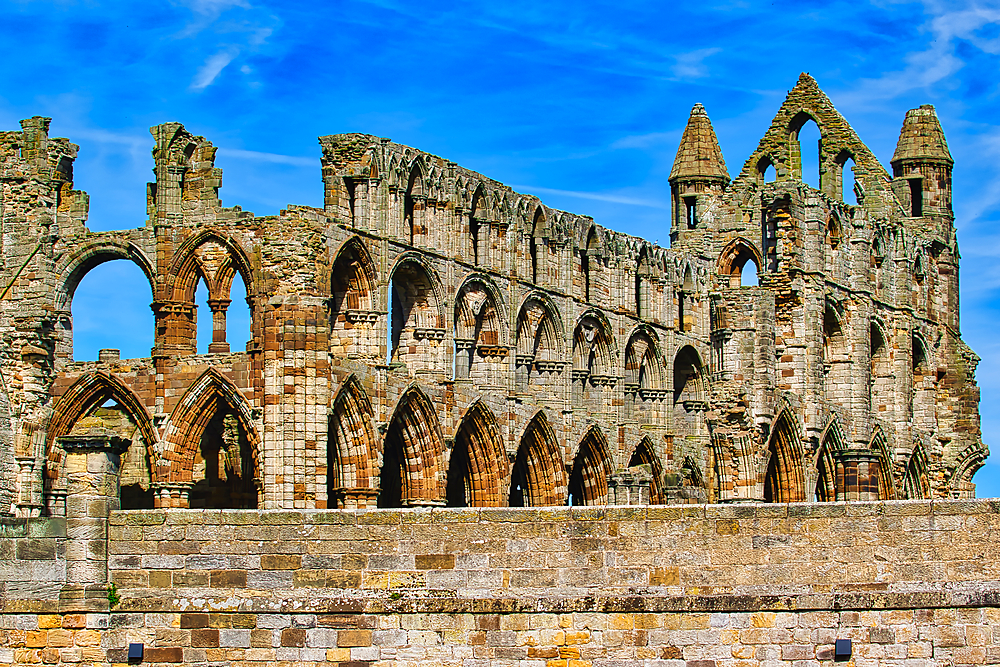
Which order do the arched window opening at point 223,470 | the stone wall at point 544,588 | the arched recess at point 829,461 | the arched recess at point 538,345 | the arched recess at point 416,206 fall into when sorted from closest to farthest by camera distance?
1. the stone wall at point 544,588
2. the arched window opening at point 223,470
3. the arched recess at point 416,206
4. the arched recess at point 538,345
5. the arched recess at point 829,461

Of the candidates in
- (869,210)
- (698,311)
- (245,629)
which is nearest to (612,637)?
(245,629)

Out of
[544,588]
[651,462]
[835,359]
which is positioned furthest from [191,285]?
[835,359]

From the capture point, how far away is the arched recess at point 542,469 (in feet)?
174

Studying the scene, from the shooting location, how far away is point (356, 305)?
4716 cm

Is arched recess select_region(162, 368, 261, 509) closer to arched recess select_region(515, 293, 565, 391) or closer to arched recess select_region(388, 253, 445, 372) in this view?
arched recess select_region(388, 253, 445, 372)

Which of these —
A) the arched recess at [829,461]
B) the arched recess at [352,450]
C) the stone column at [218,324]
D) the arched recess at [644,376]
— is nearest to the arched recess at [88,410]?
the stone column at [218,324]

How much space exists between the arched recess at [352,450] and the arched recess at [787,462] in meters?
17.1

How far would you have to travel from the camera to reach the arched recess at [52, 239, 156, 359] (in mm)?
46594

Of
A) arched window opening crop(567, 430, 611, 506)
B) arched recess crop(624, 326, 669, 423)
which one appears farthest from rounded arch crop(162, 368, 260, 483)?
arched recess crop(624, 326, 669, 423)

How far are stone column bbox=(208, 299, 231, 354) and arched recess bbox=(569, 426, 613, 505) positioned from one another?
41.6 ft

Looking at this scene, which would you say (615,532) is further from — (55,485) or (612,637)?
(55,485)

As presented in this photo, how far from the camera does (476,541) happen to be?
2477 cm

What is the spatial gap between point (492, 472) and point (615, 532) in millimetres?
26128

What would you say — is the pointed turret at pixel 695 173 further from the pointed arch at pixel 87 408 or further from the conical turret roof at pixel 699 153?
the pointed arch at pixel 87 408
